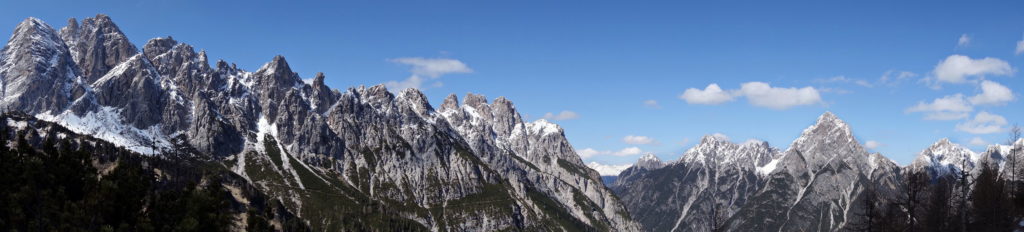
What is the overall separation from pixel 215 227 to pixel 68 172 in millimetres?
21937

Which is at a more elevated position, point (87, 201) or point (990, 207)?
point (990, 207)

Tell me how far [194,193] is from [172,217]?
5.01 metres

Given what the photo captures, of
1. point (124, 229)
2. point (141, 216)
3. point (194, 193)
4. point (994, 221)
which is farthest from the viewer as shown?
point (994, 221)

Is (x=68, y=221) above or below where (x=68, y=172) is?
below

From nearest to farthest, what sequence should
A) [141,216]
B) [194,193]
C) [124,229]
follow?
1. [124,229]
2. [141,216]
3. [194,193]

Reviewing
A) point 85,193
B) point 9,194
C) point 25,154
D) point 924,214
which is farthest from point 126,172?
point 924,214

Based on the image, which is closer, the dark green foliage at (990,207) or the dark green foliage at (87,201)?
the dark green foliage at (87,201)

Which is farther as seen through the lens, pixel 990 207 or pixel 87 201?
pixel 990 207

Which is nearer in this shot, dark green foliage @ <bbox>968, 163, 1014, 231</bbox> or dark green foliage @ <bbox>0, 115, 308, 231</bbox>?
dark green foliage @ <bbox>0, 115, 308, 231</bbox>

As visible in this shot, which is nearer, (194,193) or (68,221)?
(68,221)

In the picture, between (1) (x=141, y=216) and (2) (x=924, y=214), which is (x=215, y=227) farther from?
(2) (x=924, y=214)

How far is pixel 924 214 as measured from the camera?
10825 centimetres

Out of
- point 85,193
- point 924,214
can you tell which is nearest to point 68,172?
point 85,193

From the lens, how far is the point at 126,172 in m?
92.2
